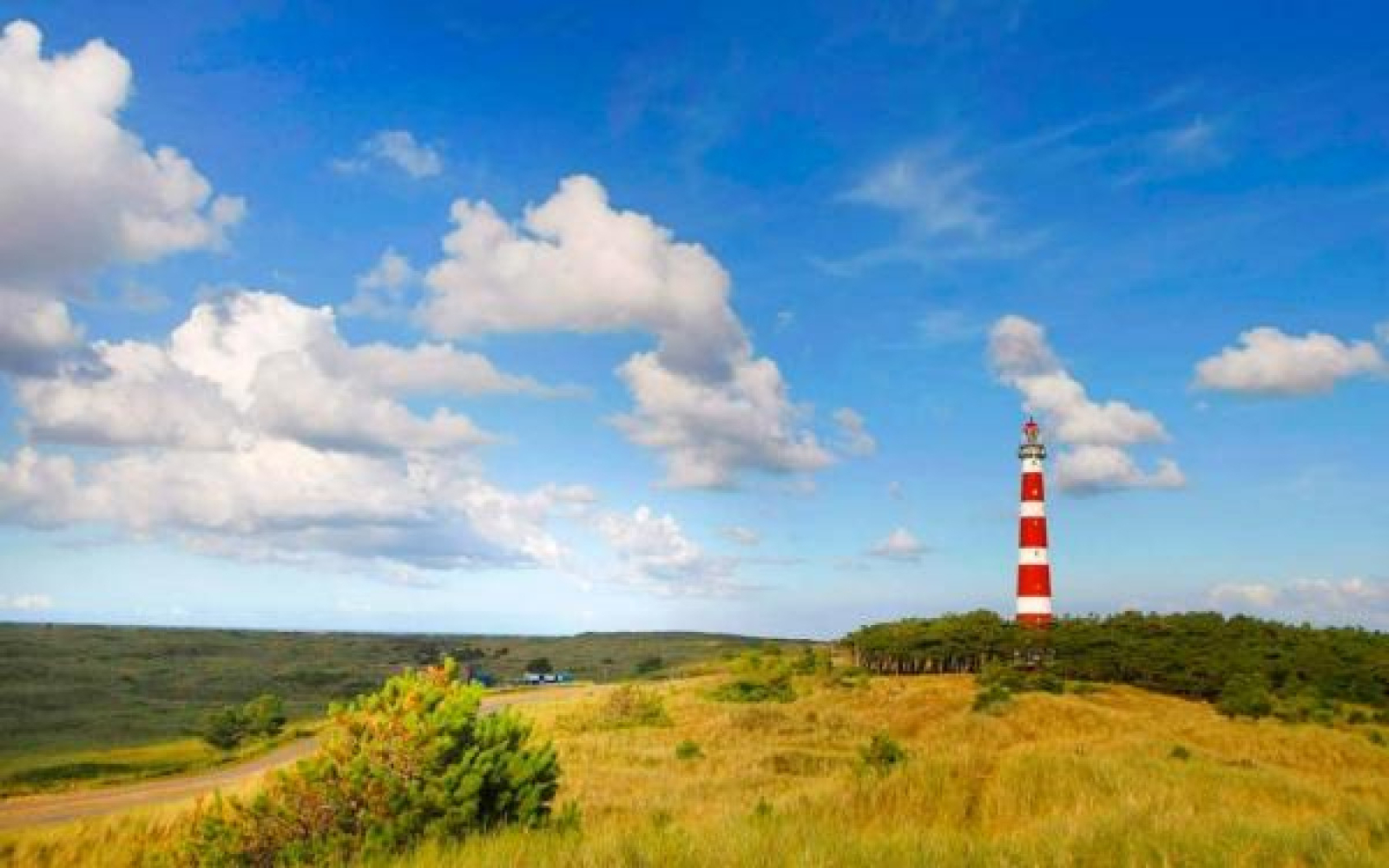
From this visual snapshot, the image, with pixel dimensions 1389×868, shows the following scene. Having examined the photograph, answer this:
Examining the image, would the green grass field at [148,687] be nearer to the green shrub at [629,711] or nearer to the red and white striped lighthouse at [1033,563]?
the green shrub at [629,711]

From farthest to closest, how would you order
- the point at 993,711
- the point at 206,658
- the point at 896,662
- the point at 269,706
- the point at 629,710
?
the point at 206,658 → the point at 269,706 → the point at 896,662 → the point at 629,710 → the point at 993,711

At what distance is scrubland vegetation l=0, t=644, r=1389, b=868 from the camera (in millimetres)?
8117

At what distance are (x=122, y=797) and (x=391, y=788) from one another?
29.3 metres

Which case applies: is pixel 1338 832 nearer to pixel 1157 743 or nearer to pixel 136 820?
pixel 136 820

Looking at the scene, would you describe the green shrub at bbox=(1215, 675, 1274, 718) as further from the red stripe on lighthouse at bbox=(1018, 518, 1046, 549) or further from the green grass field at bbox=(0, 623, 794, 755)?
the green grass field at bbox=(0, 623, 794, 755)

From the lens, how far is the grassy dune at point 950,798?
26.4ft

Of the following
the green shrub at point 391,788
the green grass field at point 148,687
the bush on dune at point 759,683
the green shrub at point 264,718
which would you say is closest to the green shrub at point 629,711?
the bush on dune at point 759,683

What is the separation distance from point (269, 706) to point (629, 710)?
94.8 feet

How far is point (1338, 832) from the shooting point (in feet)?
29.2

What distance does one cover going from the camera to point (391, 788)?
1045cm

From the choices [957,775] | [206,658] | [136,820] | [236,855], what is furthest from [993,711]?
[206,658]

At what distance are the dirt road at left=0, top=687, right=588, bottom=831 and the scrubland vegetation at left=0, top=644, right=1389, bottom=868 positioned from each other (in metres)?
7.94

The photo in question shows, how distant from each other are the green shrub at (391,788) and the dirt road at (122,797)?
16513 mm

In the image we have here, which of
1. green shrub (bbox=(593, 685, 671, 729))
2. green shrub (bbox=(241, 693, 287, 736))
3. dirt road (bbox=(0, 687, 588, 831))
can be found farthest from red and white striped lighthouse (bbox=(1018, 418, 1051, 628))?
green shrub (bbox=(241, 693, 287, 736))
